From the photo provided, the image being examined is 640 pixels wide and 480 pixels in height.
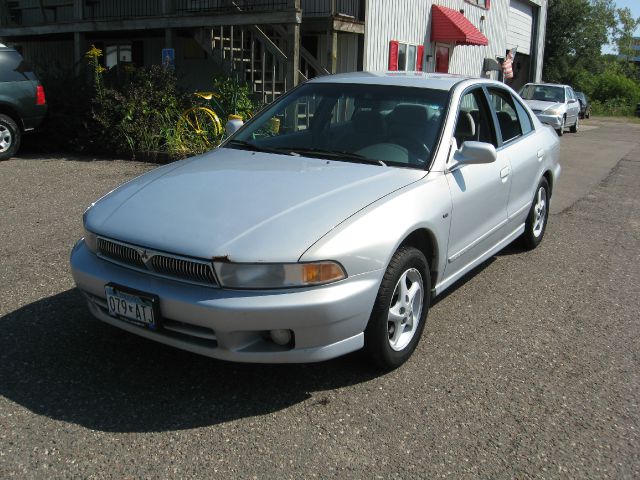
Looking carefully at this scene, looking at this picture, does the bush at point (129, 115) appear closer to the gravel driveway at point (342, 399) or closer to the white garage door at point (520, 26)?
the gravel driveway at point (342, 399)

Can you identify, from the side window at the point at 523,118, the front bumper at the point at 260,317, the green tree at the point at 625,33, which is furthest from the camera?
the green tree at the point at 625,33

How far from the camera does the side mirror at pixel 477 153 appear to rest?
3934 millimetres

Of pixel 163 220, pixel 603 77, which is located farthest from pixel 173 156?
pixel 603 77

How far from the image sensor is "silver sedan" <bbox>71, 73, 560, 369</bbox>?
9.70ft

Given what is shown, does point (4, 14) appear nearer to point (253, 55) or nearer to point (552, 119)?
point (253, 55)

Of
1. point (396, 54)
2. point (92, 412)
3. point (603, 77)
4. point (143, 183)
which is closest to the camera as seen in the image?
point (92, 412)

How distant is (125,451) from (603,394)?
2443 millimetres

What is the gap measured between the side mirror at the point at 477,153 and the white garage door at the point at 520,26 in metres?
24.6

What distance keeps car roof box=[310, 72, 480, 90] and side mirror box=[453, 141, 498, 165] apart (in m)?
0.61

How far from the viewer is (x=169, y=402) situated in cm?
317

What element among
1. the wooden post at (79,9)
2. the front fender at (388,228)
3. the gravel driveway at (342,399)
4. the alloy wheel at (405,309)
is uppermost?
the wooden post at (79,9)

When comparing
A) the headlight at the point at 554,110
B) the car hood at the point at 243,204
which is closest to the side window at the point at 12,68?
the car hood at the point at 243,204

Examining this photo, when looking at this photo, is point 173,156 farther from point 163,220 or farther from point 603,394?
point 603,394

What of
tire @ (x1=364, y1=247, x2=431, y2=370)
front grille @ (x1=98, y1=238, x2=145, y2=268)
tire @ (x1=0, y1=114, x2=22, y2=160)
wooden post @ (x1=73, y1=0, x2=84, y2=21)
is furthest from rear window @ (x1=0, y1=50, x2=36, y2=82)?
tire @ (x1=364, y1=247, x2=431, y2=370)
